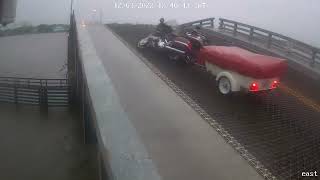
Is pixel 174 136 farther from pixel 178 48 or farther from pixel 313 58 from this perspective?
pixel 313 58

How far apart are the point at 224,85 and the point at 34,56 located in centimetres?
3296

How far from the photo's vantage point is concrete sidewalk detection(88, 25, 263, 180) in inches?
272

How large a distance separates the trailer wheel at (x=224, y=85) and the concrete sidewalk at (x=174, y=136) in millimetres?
1371

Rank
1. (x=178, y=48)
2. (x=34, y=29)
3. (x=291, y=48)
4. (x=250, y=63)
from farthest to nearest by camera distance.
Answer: (x=34, y=29)
(x=291, y=48)
(x=178, y=48)
(x=250, y=63)

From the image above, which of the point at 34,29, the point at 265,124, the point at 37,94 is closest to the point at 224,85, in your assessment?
the point at 265,124

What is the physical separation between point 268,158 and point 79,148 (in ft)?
28.8

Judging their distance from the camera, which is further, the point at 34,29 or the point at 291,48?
the point at 34,29

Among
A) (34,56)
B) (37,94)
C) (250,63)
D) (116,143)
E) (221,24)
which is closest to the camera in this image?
(116,143)

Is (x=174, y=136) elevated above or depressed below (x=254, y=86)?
below

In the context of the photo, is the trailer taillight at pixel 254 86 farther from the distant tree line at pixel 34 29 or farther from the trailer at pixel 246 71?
the distant tree line at pixel 34 29

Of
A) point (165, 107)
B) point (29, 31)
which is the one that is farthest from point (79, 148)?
point (29, 31)

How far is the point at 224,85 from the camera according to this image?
37.5 ft

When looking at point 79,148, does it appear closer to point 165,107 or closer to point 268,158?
point 165,107

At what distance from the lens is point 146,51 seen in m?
19.6
